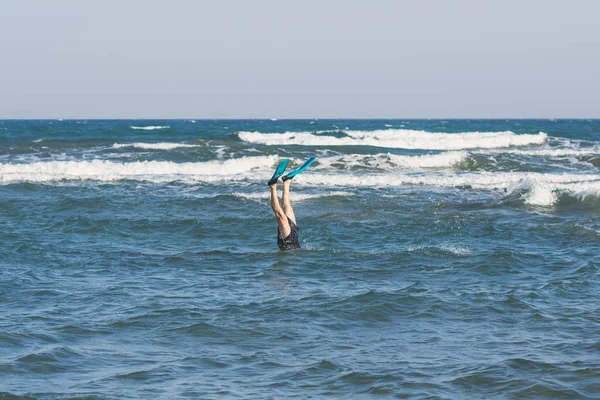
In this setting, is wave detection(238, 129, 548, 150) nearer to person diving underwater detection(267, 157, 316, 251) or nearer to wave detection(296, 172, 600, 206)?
wave detection(296, 172, 600, 206)

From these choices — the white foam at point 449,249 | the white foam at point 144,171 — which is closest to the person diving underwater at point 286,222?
the white foam at point 449,249

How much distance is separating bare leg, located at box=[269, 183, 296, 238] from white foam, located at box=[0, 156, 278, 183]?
13247 mm

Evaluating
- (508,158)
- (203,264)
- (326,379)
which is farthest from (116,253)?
(508,158)

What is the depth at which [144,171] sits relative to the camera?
29844mm

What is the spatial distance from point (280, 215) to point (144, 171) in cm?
1843

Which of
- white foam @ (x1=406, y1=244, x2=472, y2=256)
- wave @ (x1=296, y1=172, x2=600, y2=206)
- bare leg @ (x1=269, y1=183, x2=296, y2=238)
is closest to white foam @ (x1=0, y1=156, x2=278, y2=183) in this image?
wave @ (x1=296, y1=172, x2=600, y2=206)

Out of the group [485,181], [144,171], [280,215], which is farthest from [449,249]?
[144,171]

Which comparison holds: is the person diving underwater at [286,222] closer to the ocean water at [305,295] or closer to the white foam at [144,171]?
the ocean water at [305,295]

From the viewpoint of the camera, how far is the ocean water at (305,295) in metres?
6.86

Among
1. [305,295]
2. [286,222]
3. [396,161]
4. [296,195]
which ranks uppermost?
[396,161]

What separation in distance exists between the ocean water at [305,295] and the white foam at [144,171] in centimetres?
408

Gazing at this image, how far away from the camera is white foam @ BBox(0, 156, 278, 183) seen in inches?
1051

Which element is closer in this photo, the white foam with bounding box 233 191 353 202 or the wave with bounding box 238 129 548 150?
the white foam with bounding box 233 191 353 202

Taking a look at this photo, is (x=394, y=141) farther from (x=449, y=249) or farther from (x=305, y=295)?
(x=305, y=295)
